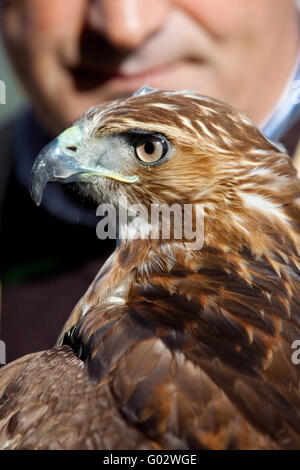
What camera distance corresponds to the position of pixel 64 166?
1437 mm

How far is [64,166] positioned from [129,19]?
0.96 m

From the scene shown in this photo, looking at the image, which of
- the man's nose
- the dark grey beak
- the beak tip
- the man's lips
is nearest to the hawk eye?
the dark grey beak

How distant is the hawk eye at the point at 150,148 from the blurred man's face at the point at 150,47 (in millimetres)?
934

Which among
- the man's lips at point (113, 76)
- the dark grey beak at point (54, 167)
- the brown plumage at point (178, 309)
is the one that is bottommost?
the brown plumage at point (178, 309)

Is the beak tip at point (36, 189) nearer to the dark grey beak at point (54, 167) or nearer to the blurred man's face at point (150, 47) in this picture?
the dark grey beak at point (54, 167)

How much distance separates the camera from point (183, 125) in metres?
1.32

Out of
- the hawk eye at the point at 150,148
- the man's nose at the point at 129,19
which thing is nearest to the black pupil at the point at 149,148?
the hawk eye at the point at 150,148

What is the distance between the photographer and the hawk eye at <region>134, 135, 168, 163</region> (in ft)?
4.41

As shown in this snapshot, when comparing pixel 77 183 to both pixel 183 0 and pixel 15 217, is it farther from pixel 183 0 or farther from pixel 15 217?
pixel 15 217

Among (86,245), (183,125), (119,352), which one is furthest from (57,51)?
(119,352)

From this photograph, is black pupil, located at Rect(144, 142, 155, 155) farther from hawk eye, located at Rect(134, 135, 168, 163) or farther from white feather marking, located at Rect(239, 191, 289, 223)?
white feather marking, located at Rect(239, 191, 289, 223)

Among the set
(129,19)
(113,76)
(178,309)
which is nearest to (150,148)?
(178,309)

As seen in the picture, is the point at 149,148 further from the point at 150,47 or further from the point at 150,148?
the point at 150,47

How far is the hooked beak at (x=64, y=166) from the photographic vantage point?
4.70 ft
